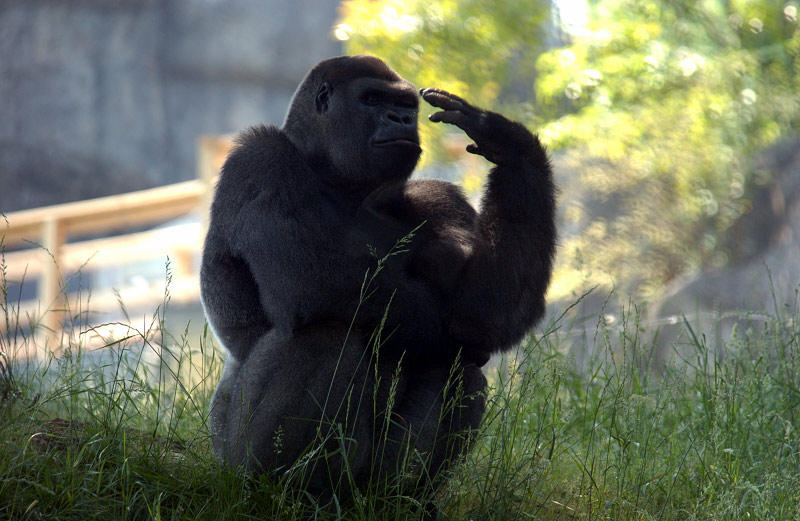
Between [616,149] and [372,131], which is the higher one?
[616,149]

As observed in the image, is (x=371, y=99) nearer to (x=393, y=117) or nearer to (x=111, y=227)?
(x=393, y=117)

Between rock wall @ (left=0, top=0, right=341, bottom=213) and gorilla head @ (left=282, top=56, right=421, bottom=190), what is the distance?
59.6ft

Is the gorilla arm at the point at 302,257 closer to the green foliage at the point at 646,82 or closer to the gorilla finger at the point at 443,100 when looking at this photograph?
the gorilla finger at the point at 443,100

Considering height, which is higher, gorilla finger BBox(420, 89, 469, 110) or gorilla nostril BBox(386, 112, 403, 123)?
gorilla finger BBox(420, 89, 469, 110)

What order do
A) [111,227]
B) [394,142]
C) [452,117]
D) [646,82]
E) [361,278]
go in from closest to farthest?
[361,278], [452,117], [394,142], [111,227], [646,82]

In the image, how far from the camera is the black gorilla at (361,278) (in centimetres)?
259

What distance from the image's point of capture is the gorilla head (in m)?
2.99

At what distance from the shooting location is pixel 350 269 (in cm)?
266

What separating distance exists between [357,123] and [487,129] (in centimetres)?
48

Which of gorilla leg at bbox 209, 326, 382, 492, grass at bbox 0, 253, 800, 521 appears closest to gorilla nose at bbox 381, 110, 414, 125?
gorilla leg at bbox 209, 326, 382, 492

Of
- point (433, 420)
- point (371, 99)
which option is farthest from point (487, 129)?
point (433, 420)

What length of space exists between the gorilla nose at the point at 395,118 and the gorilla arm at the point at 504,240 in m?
0.15

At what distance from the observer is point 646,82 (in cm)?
1049

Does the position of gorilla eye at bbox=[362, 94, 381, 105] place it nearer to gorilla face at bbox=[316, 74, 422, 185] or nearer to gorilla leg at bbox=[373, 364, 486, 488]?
gorilla face at bbox=[316, 74, 422, 185]
